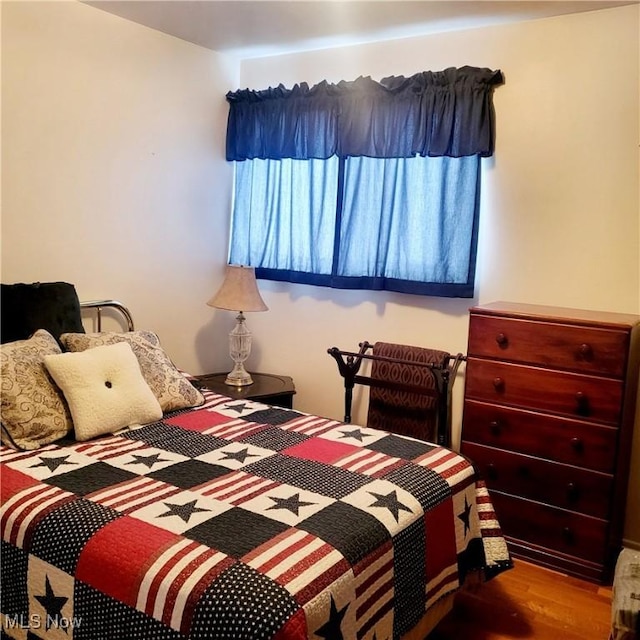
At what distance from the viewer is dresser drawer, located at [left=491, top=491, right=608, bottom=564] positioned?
8.66 ft

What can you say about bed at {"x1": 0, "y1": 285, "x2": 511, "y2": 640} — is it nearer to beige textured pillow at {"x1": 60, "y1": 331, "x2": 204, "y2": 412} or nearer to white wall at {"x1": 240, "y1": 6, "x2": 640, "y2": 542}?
beige textured pillow at {"x1": 60, "y1": 331, "x2": 204, "y2": 412}

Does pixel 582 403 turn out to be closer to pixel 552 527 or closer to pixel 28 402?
pixel 552 527

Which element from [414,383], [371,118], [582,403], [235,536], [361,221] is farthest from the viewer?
[361,221]

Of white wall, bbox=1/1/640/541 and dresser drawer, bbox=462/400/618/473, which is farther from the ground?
white wall, bbox=1/1/640/541

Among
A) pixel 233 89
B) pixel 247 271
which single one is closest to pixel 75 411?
pixel 247 271

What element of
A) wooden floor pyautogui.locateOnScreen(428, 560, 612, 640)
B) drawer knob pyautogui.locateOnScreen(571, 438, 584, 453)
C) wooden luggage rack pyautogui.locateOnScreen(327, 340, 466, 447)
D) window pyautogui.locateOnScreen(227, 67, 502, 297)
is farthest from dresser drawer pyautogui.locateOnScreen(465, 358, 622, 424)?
wooden floor pyautogui.locateOnScreen(428, 560, 612, 640)

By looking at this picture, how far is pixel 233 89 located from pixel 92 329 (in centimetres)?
172

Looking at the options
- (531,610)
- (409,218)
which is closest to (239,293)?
(409,218)

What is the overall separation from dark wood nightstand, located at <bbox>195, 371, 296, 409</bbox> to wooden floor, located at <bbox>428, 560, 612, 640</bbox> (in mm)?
1427

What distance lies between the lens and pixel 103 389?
8.00ft

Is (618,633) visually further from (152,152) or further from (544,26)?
(152,152)

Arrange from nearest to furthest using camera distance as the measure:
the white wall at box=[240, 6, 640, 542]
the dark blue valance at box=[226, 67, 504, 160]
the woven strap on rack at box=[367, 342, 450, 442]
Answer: the white wall at box=[240, 6, 640, 542], the dark blue valance at box=[226, 67, 504, 160], the woven strap on rack at box=[367, 342, 450, 442]

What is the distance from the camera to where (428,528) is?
199cm

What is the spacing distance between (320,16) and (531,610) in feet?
9.10
